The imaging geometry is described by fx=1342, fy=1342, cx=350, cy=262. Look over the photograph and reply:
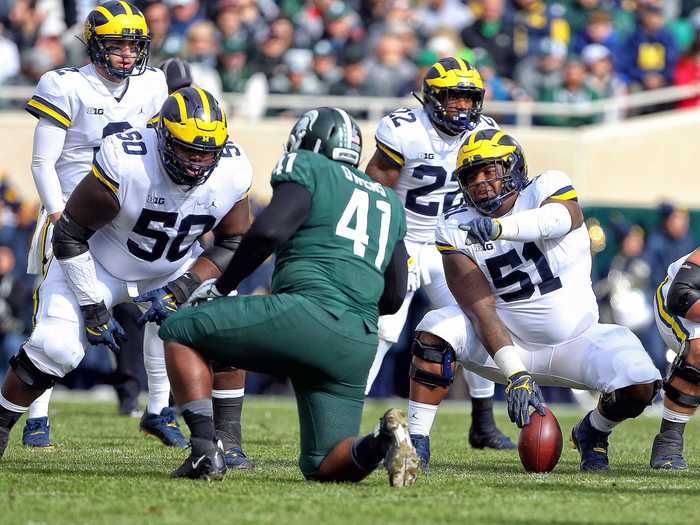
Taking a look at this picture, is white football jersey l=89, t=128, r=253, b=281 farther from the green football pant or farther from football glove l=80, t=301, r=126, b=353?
the green football pant

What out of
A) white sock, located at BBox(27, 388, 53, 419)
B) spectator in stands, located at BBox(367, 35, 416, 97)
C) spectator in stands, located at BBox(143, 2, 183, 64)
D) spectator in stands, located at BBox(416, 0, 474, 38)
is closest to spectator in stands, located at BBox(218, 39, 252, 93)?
spectator in stands, located at BBox(143, 2, 183, 64)

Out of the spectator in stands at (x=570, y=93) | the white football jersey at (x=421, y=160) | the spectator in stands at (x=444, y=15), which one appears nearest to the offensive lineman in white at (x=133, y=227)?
the white football jersey at (x=421, y=160)

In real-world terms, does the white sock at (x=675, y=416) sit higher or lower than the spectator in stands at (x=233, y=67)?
lower

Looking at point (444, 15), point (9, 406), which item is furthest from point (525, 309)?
point (444, 15)

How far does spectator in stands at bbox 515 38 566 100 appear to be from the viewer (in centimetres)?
1488

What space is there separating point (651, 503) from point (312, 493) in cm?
131

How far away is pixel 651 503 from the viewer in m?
5.17

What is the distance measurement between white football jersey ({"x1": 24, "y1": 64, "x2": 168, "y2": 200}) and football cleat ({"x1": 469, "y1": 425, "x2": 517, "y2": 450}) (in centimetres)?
263

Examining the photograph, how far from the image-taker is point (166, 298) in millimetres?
6008

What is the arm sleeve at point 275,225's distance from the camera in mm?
5141

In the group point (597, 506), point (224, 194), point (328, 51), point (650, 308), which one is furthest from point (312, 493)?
point (328, 51)

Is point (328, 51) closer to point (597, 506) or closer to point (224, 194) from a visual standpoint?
point (224, 194)

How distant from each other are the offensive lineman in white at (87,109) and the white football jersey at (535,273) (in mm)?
2003

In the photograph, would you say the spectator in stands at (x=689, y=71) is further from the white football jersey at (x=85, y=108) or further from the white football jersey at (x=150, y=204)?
the white football jersey at (x=150, y=204)
